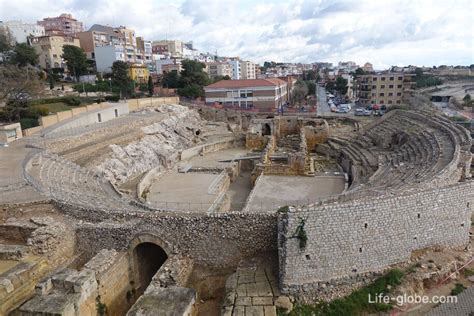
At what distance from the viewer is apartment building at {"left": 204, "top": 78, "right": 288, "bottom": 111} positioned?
157ft

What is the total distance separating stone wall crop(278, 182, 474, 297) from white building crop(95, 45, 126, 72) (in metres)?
62.4

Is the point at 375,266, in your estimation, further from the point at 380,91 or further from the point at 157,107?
the point at 380,91

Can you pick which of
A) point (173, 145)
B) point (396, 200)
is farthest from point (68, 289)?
point (173, 145)

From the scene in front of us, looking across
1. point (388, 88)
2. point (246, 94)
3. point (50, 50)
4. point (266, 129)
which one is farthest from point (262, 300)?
point (50, 50)

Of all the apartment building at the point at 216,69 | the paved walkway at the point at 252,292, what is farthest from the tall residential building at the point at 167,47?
the paved walkway at the point at 252,292

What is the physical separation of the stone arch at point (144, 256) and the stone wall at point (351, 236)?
4580 mm

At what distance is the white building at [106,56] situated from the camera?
63844 millimetres

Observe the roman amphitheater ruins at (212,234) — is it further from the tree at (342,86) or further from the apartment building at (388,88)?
the tree at (342,86)

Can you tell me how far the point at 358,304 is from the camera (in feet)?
31.6

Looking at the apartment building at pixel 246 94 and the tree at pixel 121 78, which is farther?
the apartment building at pixel 246 94

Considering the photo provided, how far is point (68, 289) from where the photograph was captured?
381 inches

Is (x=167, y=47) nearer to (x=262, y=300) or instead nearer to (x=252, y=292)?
(x=252, y=292)

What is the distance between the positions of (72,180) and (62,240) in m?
6.88

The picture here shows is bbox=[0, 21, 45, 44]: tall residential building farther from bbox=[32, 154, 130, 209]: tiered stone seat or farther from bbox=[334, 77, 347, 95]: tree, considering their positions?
bbox=[32, 154, 130, 209]: tiered stone seat
